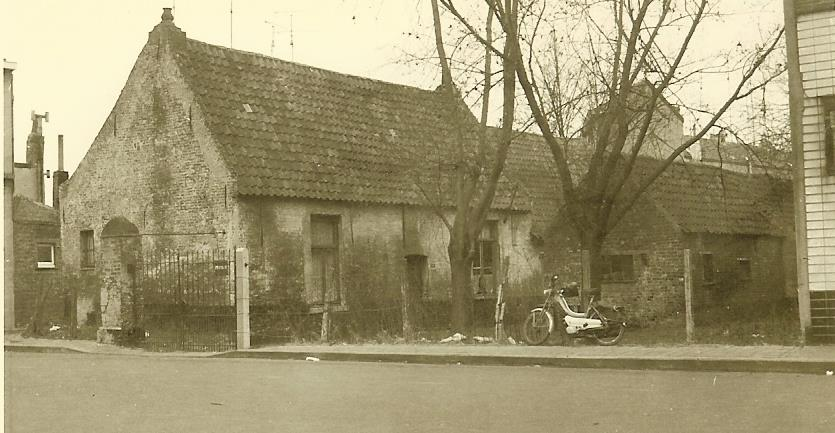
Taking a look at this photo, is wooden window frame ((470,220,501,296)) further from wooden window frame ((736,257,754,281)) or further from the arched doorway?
the arched doorway

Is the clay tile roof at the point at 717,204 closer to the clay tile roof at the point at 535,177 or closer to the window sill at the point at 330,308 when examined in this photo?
the clay tile roof at the point at 535,177

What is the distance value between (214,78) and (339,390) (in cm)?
1474

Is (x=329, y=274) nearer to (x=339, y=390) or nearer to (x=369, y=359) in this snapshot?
(x=369, y=359)

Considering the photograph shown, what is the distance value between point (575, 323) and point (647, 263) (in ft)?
37.9

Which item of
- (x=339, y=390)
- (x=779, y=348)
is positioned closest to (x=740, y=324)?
(x=779, y=348)

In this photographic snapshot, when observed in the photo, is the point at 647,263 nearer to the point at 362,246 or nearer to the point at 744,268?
the point at 744,268

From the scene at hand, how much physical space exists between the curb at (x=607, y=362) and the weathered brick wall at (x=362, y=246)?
19.3 ft

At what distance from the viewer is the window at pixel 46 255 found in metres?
36.2

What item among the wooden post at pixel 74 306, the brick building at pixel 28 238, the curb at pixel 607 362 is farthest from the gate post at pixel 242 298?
the wooden post at pixel 74 306

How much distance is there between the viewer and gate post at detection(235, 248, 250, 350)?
66.4 ft

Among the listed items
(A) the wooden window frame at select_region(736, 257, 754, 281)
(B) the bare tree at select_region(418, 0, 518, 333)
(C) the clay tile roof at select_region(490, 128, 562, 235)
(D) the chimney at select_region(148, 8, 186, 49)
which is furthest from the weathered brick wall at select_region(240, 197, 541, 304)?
(A) the wooden window frame at select_region(736, 257, 754, 281)

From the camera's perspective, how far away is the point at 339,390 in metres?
12.1

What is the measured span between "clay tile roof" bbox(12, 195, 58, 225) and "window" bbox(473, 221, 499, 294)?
16.2 metres

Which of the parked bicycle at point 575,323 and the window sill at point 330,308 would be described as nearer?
the parked bicycle at point 575,323
